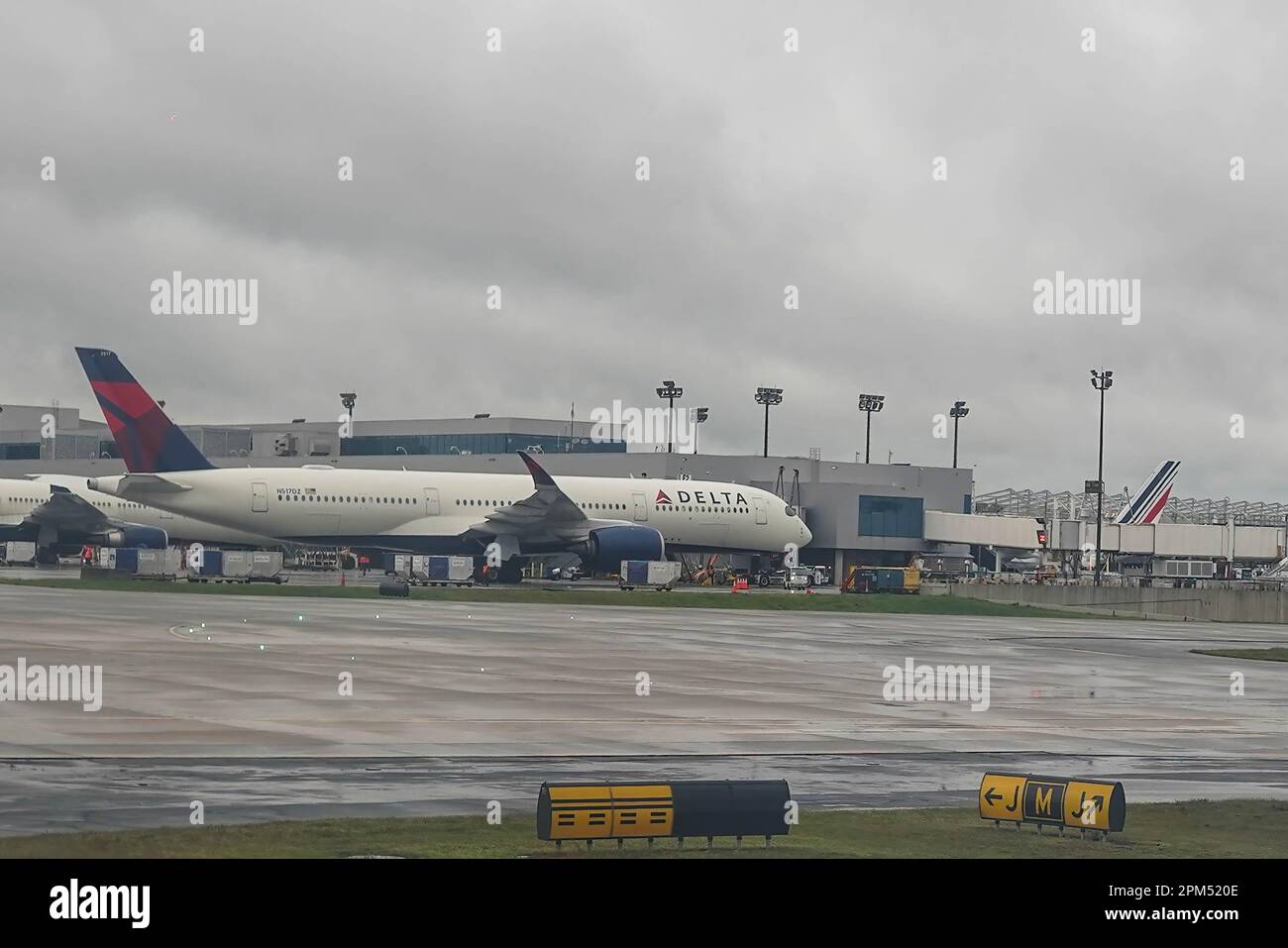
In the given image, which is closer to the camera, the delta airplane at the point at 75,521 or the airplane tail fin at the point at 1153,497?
the delta airplane at the point at 75,521

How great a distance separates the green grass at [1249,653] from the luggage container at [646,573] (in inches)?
1221

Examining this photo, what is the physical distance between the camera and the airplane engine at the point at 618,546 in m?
81.1

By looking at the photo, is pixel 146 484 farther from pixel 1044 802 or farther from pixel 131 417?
pixel 1044 802

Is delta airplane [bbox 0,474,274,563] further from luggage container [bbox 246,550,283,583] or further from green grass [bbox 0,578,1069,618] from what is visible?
green grass [bbox 0,578,1069,618]

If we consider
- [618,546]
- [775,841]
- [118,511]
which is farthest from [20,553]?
[775,841]

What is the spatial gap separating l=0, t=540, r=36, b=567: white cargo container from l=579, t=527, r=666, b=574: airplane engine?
126 ft

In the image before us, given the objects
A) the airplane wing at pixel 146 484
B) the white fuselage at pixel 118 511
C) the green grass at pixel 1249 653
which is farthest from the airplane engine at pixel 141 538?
the green grass at pixel 1249 653

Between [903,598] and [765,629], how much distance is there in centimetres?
2716

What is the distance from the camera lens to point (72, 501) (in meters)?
92.1

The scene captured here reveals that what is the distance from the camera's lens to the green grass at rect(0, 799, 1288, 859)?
14.9 m

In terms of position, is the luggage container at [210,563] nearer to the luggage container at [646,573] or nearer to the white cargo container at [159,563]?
the white cargo container at [159,563]

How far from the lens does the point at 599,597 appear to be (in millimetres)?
71188

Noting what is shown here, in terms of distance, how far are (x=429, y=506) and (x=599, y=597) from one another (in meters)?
14.9
